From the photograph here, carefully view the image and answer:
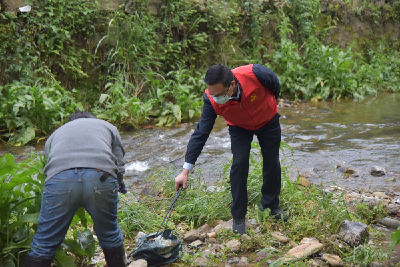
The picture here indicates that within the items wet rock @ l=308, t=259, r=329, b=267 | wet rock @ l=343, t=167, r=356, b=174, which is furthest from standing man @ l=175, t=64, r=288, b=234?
wet rock @ l=343, t=167, r=356, b=174

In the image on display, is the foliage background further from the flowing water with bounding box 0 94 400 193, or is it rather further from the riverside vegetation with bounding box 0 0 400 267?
the flowing water with bounding box 0 94 400 193

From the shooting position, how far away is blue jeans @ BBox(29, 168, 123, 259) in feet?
8.52

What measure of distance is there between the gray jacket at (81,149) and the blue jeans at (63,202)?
5cm

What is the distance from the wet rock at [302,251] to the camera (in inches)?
122

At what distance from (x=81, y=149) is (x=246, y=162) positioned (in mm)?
1596

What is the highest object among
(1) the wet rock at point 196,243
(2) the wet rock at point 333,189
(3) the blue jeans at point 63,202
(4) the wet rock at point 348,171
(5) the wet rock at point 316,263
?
(3) the blue jeans at point 63,202

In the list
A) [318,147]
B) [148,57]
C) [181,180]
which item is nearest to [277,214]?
[181,180]

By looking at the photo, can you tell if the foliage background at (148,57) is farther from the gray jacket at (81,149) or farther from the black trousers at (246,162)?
the gray jacket at (81,149)

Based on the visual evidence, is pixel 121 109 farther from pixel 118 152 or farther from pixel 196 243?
pixel 118 152

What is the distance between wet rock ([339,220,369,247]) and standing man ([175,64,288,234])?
2.03ft

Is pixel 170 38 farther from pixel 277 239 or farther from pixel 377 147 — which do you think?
pixel 277 239

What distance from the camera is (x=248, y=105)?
3.57 metres

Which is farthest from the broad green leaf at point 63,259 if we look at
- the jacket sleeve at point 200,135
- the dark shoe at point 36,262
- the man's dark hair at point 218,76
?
the man's dark hair at point 218,76

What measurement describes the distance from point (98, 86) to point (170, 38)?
2.18 m
